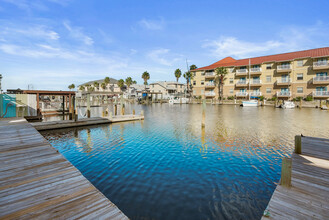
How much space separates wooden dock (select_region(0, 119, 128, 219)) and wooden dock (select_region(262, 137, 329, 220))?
12.9ft

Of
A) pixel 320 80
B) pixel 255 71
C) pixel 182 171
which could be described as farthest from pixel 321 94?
pixel 182 171

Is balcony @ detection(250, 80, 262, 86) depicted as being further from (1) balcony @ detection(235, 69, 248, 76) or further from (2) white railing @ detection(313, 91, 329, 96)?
(2) white railing @ detection(313, 91, 329, 96)

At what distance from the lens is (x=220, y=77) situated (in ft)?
218

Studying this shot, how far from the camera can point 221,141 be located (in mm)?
14906

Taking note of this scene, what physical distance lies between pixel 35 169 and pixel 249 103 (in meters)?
55.4

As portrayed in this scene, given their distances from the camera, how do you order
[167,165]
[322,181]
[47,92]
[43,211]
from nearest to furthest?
1. [43,211]
2. [322,181]
3. [167,165]
4. [47,92]

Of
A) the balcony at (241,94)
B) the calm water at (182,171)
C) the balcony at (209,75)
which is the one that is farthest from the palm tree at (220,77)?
the calm water at (182,171)

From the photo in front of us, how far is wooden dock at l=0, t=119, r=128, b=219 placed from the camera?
3.95m

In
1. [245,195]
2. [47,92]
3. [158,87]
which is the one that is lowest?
[245,195]

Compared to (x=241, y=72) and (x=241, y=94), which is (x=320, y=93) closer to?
(x=241, y=94)

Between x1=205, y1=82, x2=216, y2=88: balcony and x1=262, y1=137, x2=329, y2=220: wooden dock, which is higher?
x1=205, y1=82, x2=216, y2=88: balcony

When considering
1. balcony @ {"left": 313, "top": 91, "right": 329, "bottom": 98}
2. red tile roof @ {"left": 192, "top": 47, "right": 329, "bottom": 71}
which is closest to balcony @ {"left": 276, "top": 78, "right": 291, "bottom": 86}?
red tile roof @ {"left": 192, "top": 47, "right": 329, "bottom": 71}

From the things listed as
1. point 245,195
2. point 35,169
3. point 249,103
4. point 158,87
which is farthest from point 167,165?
point 158,87

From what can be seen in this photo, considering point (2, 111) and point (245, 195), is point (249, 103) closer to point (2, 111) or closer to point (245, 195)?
point (245, 195)
